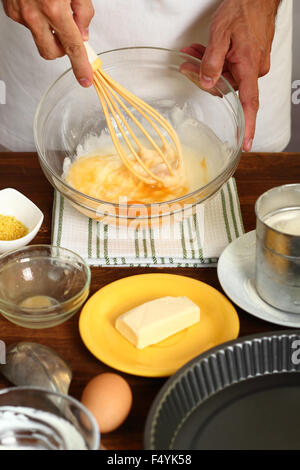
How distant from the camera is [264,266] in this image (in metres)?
0.92

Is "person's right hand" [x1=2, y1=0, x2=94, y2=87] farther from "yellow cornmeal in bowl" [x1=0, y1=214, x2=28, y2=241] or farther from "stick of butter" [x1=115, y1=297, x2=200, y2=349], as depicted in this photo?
"stick of butter" [x1=115, y1=297, x2=200, y2=349]

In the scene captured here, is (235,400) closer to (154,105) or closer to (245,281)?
(245,281)

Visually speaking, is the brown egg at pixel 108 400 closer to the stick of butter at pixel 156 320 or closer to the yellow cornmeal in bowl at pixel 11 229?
the stick of butter at pixel 156 320

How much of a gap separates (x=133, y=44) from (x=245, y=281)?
2.04 feet

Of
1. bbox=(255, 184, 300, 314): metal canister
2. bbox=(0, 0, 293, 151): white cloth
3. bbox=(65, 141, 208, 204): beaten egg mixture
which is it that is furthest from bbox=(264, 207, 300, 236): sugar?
bbox=(0, 0, 293, 151): white cloth

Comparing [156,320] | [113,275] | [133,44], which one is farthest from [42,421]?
[133,44]

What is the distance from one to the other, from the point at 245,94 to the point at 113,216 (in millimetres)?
351

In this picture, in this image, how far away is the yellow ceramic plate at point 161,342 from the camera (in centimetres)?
86

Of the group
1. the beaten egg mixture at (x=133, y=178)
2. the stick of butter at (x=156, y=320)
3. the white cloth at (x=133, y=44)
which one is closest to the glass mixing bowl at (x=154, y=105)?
the beaten egg mixture at (x=133, y=178)

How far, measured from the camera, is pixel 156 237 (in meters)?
1.13

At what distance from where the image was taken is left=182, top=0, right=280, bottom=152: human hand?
45.6 inches

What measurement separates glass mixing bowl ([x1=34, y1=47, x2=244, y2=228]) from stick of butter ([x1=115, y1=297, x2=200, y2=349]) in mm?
289

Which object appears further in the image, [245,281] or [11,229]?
[11,229]

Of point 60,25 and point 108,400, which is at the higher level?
point 60,25
